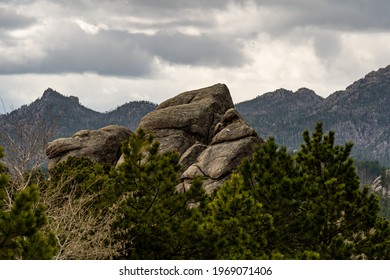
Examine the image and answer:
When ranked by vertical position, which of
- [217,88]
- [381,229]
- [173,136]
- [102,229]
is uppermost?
[217,88]

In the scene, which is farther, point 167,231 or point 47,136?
point 47,136

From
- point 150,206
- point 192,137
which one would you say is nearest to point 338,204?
Answer: point 150,206

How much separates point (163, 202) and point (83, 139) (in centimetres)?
3263

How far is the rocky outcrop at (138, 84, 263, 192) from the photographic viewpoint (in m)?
43.8

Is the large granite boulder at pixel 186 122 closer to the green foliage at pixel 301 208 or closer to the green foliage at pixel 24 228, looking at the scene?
the green foliage at pixel 301 208

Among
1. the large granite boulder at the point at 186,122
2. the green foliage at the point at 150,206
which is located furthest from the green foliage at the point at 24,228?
the large granite boulder at the point at 186,122

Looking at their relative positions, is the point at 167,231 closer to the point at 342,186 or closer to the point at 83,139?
the point at 342,186

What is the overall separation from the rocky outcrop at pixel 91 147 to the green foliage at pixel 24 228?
1521 inches

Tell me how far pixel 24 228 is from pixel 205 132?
3951 cm

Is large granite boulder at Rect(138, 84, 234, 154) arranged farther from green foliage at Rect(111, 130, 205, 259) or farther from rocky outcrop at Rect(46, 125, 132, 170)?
green foliage at Rect(111, 130, 205, 259)

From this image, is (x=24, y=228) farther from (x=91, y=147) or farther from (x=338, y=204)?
(x=91, y=147)

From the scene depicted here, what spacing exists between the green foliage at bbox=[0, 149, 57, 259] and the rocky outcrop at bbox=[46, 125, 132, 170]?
38.6 m

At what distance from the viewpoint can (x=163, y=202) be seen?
22.6 meters
